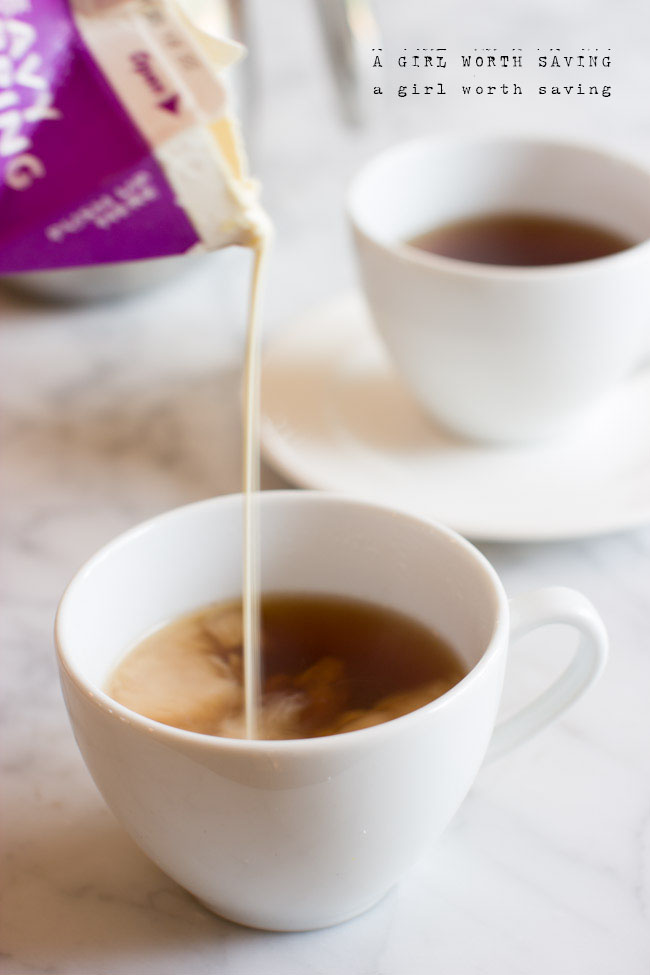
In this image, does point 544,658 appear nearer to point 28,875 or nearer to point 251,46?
point 28,875

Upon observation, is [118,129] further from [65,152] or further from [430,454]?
[430,454]

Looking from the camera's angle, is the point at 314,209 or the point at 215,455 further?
the point at 314,209

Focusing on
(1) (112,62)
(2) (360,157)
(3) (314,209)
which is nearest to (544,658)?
(1) (112,62)

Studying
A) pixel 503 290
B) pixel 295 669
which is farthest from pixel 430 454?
pixel 295 669

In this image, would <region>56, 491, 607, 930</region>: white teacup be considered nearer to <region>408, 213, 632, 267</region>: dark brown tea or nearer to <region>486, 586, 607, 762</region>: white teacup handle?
<region>486, 586, 607, 762</region>: white teacup handle

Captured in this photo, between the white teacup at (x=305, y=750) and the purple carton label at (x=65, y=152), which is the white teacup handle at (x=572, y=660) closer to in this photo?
the white teacup at (x=305, y=750)

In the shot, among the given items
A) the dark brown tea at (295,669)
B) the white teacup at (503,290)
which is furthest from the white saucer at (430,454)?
the dark brown tea at (295,669)
